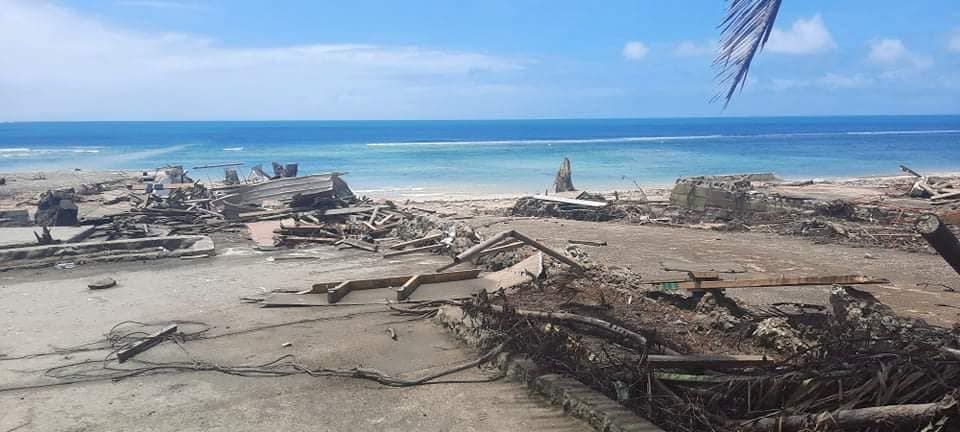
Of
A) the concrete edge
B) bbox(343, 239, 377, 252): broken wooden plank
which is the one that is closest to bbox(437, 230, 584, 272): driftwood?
the concrete edge

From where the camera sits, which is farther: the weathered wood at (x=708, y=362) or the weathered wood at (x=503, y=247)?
the weathered wood at (x=503, y=247)

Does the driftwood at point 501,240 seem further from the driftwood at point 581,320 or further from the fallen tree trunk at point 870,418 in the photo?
the fallen tree trunk at point 870,418

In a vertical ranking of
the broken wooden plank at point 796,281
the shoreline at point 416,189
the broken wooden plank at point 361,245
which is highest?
the broken wooden plank at point 796,281

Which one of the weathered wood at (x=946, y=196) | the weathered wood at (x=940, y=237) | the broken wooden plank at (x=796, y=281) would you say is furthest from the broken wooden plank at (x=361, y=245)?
the weathered wood at (x=946, y=196)

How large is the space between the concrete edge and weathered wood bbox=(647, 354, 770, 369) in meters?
0.50

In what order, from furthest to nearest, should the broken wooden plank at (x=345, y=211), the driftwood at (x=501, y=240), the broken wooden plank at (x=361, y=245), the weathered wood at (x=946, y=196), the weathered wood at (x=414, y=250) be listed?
1. the weathered wood at (x=946, y=196)
2. the broken wooden plank at (x=345, y=211)
3. the broken wooden plank at (x=361, y=245)
4. the weathered wood at (x=414, y=250)
5. the driftwood at (x=501, y=240)

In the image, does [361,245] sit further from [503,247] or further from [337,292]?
[337,292]

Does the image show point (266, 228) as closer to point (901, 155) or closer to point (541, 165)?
point (541, 165)

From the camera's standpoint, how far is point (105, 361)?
6500mm

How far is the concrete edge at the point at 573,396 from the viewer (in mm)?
4301

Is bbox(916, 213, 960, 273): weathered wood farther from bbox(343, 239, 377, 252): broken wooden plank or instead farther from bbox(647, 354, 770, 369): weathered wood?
bbox(343, 239, 377, 252): broken wooden plank

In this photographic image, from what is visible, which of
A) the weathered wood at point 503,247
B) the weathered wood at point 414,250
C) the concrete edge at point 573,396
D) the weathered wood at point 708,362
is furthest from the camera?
the weathered wood at point 414,250

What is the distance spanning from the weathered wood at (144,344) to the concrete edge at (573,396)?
3.25 meters

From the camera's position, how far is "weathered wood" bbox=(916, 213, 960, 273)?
3418mm
